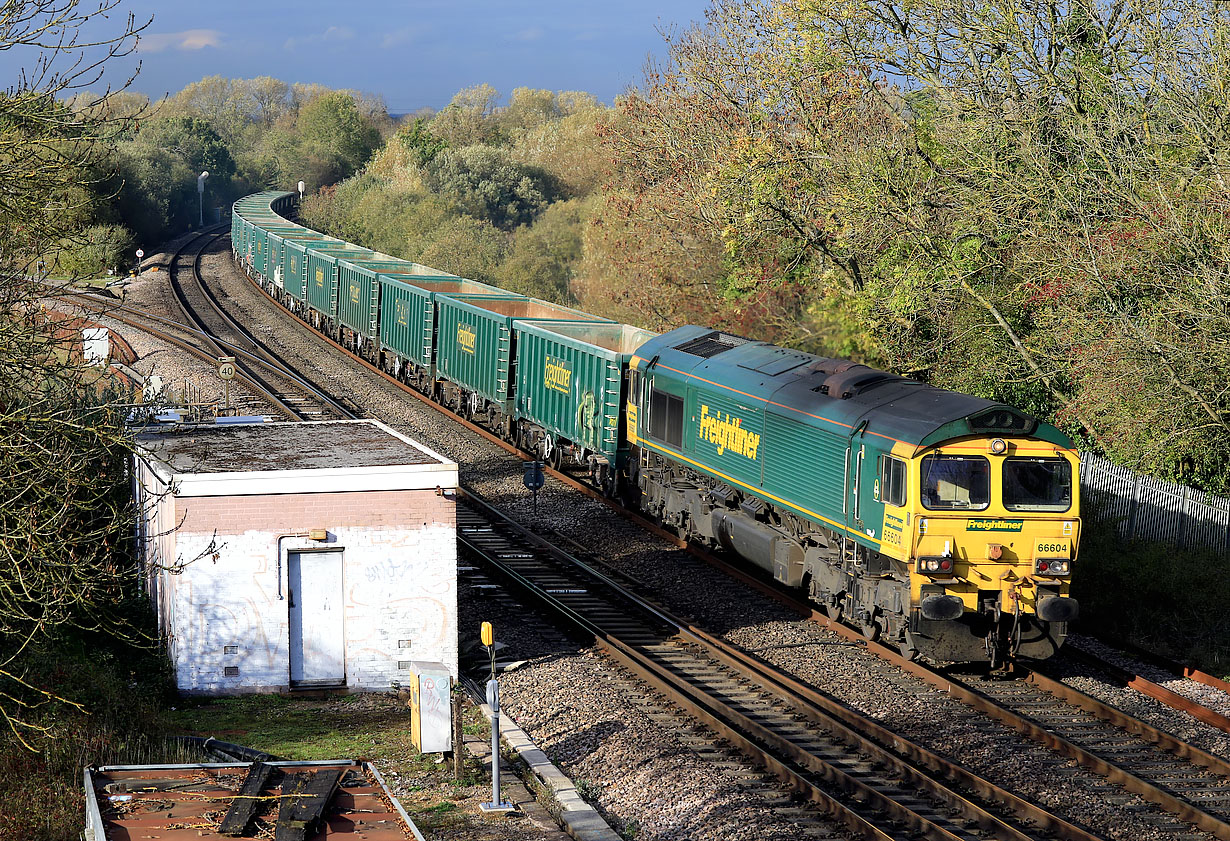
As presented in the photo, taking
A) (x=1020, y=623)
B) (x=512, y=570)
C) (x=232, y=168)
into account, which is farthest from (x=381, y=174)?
(x=1020, y=623)

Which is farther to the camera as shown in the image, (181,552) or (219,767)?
(181,552)

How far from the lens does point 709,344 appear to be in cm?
2095

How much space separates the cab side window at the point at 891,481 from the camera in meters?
14.3

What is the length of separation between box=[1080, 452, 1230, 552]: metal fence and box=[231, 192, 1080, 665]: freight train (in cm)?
666

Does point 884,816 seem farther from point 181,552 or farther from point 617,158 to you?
point 617,158

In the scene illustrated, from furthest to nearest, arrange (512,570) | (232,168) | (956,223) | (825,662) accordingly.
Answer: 1. (232,168)
2. (956,223)
3. (512,570)
4. (825,662)

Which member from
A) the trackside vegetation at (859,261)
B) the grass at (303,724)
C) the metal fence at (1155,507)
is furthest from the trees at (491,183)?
the grass at (303,724)

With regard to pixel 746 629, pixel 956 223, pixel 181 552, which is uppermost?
pixel 956 223

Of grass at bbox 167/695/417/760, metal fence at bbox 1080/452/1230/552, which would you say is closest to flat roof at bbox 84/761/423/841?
grass at bbox 167/695/417/760

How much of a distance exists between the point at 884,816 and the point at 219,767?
18.8ft

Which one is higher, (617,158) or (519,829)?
(617,158)

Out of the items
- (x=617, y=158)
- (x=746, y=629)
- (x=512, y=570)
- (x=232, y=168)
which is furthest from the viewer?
(x=232, y=168)

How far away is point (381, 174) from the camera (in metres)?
85.2

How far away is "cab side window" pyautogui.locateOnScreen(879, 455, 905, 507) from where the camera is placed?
1431cm
